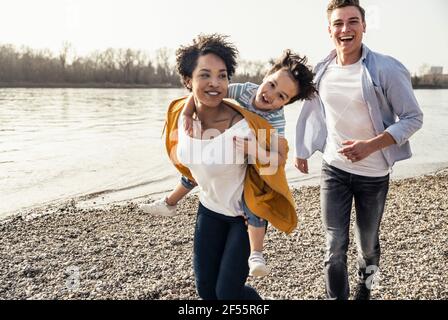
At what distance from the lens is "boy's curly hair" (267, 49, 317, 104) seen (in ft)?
9.68

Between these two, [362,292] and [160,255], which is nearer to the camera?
[362,292]

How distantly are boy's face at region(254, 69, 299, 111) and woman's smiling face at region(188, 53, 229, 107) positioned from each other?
0.23 m

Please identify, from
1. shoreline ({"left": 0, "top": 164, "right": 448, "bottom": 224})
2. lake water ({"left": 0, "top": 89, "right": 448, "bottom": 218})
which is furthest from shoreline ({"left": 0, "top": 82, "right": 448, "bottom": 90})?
shoreline ({"left": 0, "top": 164, "right": 448, "bottom": 224})

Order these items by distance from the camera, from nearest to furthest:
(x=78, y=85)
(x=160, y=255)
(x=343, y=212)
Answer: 1. (x=343, y=212)
2. (x=160, y=255)
3. (x=78, y=85)

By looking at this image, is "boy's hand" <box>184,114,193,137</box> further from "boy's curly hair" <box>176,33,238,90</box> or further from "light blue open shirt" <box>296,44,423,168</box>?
"light blue open shirt" <box>296,44,423,168</box>

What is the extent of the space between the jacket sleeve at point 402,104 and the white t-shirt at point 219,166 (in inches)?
47.3

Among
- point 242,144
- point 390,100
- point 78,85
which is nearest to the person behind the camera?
point 242,144

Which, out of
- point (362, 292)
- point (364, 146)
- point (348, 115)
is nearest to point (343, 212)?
point (364, 146)

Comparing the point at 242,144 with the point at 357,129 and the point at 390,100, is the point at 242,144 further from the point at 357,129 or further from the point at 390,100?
the point at 390,100

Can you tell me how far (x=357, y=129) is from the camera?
3.58m

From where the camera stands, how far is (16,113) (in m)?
33.7

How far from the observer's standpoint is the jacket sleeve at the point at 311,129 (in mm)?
3977

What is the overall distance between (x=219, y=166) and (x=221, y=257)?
641mm
